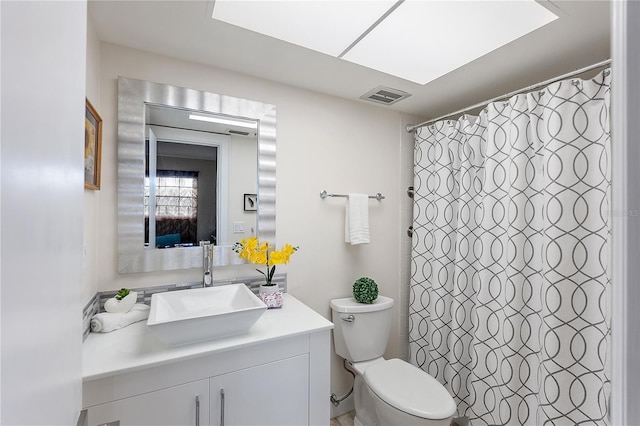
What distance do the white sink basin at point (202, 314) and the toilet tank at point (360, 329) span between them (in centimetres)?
73

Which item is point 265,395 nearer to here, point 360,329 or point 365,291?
point 360,329

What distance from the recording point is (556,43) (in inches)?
55.7

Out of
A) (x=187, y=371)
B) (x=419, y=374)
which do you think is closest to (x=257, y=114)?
(x=187, y=371)

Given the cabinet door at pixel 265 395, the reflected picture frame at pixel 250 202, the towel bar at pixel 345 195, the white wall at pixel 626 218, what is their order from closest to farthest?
the white wall at pixel 626 218 < the cabinet door at pixel 265 395 < the reflected picture frame at pixel 250 202 < the towel bar at pixel 345 195

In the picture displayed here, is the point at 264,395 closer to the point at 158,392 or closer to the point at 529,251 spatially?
the point at 158,392

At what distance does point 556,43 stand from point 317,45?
1.13 meters

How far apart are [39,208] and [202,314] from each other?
961 millimetres

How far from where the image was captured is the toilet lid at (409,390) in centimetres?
144

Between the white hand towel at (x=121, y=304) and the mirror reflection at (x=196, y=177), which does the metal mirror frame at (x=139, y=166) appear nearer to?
the mirror reflection at (x=196, y=177)

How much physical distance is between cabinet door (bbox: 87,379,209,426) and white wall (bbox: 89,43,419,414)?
0.62m

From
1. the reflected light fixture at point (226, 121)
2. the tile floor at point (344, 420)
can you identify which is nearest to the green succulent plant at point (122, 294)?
the reflected light fixture at point (226, 121)

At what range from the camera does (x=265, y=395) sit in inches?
49.9

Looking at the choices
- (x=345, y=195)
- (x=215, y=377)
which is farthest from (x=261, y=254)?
(x=345, y=195)

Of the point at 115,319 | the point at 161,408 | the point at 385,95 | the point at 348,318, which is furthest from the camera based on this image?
the point at 385,95
